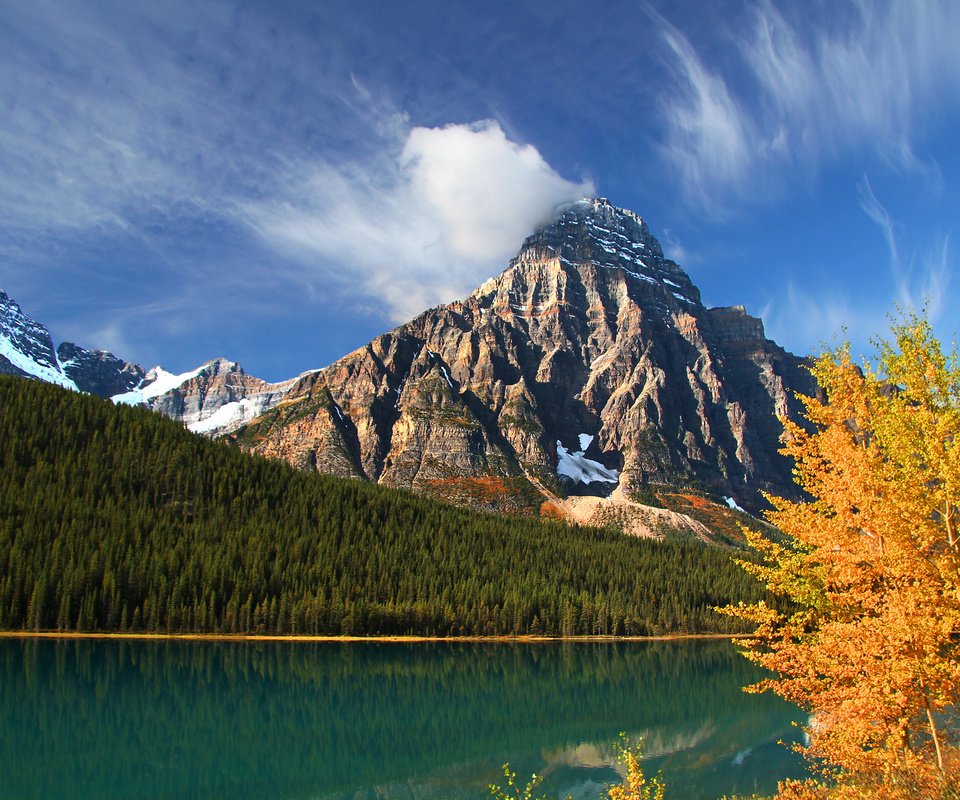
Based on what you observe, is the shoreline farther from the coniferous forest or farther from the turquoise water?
the turquoise water

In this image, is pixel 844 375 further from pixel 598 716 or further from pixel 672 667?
pixel 672 667

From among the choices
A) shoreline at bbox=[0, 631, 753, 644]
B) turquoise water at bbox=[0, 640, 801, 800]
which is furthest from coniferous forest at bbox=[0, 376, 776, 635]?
turquoise water at bbox=[0, 640, 801, 800]

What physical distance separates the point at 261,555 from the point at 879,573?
132 m

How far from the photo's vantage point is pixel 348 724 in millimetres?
61031

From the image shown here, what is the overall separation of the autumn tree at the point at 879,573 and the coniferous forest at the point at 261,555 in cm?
11523

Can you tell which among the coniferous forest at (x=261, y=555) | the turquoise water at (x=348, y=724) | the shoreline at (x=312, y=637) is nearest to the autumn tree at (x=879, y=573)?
the turquoise water at (x=348, y=724)

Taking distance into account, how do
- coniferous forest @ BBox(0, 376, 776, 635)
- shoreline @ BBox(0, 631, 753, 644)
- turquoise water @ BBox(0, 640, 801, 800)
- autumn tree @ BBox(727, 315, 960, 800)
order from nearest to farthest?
autumn tree @ BBox(727, 315, 960, 800) < turquoise water @ BBox(0, 640, 801, 800) < shoreline @ BBox(0, 631, 753, 644) < coniferous forest @ BBox(0, 376, 776, 635)

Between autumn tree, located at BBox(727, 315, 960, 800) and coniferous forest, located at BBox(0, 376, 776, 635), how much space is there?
115234mm

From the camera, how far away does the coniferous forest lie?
11788cm

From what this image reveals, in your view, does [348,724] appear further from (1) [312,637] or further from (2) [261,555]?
(2) [261,555]

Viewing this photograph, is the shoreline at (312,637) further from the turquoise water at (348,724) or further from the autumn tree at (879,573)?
the autumn tree at (879,573)

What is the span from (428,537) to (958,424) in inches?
6174

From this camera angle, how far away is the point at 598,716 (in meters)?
69.7

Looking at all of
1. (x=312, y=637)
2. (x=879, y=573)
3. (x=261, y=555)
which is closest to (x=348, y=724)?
(x=879, y=573)
